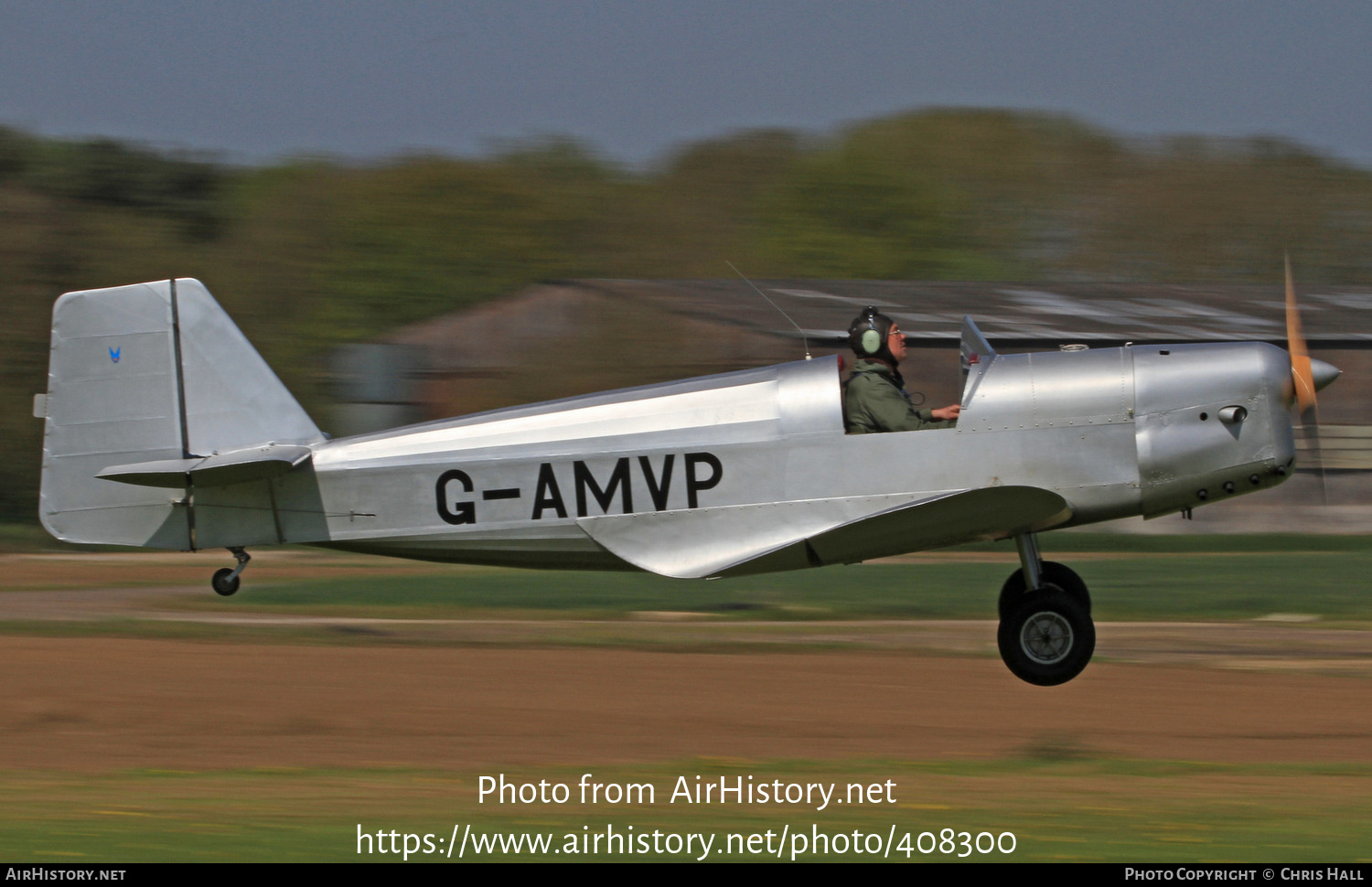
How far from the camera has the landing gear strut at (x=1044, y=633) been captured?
963 cm

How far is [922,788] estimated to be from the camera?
9.80 metres

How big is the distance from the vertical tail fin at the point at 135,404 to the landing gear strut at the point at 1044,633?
5294mm

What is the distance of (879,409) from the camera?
9.55 metres

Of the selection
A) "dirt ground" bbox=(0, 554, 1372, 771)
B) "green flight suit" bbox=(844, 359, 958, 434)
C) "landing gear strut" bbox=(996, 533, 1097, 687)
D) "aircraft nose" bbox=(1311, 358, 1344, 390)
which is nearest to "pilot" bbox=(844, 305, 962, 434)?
"green flight suit" bbox=(844, 359, 958, 434)

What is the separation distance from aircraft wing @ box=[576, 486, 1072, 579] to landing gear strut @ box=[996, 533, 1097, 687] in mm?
456

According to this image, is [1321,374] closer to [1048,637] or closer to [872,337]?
[1048,637]

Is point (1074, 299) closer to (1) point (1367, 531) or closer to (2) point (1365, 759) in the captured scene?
(1) point (1367, 531)

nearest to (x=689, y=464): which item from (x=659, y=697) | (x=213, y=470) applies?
(x=213, y=470)

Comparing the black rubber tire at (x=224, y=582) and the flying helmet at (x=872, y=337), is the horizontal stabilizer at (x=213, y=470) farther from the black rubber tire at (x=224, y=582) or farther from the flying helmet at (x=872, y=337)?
the flying helmet at (x=872, y=337)

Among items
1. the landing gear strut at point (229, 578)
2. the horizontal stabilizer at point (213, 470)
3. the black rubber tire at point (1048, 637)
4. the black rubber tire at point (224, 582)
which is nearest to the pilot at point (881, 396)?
the black rubber tire at point (1048, 637)

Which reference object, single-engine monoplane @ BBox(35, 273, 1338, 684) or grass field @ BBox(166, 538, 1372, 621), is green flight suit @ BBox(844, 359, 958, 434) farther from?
grass field @ BBox(166, 538, 1372, 621)

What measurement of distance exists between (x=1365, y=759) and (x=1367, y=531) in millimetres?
20770

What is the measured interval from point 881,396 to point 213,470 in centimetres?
463

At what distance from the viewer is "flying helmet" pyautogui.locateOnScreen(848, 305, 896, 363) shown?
9.85 m
